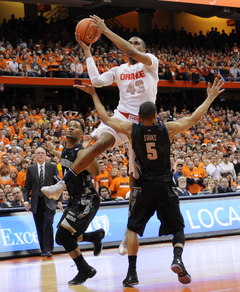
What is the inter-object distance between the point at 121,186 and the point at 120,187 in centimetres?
4

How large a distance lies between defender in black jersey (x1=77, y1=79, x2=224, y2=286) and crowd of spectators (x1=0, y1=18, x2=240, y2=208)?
5.18 m

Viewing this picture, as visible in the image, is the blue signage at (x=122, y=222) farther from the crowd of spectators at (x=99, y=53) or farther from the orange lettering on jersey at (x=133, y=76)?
the crowd of spectators at (x=99, y=53)

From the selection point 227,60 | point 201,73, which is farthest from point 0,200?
point 227,60

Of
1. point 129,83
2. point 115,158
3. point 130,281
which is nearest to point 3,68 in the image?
point 115,158

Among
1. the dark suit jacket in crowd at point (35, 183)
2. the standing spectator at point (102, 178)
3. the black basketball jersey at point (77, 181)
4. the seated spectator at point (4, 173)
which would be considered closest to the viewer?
the black basketball jersey at point (77, 181)

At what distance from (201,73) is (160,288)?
22.3 m

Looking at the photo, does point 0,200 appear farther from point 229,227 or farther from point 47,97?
point 47,97

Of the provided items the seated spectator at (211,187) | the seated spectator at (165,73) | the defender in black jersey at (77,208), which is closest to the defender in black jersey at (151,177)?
the defender in black jersey at (77,208)

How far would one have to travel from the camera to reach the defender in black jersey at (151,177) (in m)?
5.45

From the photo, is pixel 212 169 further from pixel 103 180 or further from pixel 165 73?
pixel 165 73

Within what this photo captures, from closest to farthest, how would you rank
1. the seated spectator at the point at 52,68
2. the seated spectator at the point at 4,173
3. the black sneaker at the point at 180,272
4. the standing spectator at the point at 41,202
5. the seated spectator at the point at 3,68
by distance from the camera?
the black sneaker at the point at 180,272 < the standing spectator at the point at 41,202 < the seated spectator at the point at 4,173 < the seated spectator at the point at 3,68 < the seated spectator at the point at 52,68

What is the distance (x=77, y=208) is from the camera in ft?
20.1

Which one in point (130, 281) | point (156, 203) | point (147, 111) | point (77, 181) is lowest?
point (130, 281)

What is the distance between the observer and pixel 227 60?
28.4 meters
